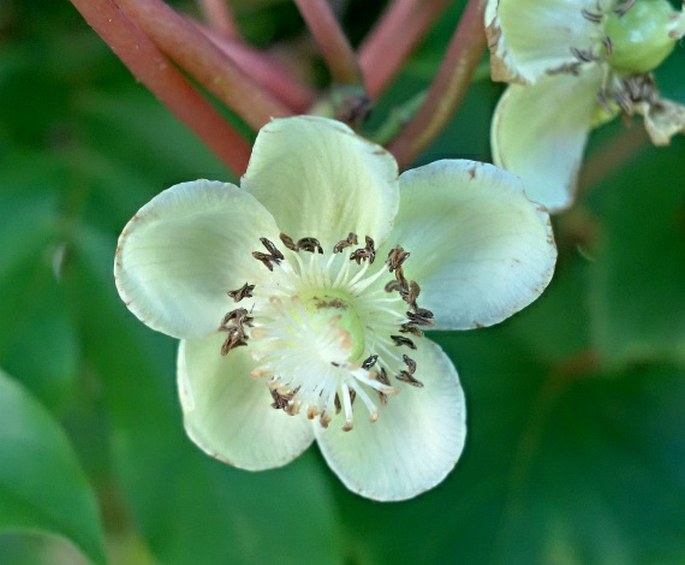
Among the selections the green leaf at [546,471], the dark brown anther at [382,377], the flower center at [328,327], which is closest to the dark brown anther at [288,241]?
the flower center at [328,327]

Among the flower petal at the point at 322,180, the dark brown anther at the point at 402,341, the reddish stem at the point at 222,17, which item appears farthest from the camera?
the reddish stem at the point at 222,17

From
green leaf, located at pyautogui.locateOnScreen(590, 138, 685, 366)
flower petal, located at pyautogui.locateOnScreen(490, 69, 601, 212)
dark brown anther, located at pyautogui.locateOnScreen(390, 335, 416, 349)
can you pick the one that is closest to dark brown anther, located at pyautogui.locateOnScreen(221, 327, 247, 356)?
dark brown anther, located at pyautogui.locateOnScreen(390, 335, 416, 349)

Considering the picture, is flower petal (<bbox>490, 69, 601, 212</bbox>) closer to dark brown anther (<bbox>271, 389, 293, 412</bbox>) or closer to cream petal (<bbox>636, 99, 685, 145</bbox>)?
cream petal (<bbox>636, 99, 685, 145</bbox>)

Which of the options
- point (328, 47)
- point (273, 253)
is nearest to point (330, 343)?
point (273, 253)

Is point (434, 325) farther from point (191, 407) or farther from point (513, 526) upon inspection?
point (513, 526)

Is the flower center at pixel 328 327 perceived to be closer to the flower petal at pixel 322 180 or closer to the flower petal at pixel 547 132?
the flower petal at pixel 322 180

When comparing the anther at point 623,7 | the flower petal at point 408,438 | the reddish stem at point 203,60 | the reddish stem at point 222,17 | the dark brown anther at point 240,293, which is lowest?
the flower petal at point 408,438

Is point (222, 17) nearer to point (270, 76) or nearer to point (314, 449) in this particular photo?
point (270, 76)
